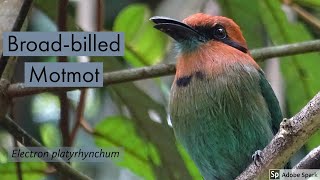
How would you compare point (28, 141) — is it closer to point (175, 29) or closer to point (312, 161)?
point (175, 29)

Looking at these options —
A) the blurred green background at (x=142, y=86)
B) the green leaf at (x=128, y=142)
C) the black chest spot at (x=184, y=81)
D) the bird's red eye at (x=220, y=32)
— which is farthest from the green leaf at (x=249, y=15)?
the green leaf at (x=128, y=142)

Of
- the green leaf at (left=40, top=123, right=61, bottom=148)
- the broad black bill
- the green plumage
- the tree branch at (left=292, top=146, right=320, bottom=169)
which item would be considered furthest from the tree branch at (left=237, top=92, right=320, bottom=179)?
the green leaf at (left=40, top=123, right=61, bottom=148)

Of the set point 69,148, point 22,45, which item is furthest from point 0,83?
point 69,148

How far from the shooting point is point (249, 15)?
162 centimetres

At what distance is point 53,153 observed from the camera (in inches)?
56.0

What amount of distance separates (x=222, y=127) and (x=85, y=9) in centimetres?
41

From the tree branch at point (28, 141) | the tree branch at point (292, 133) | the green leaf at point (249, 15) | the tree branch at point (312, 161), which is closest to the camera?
the tree branch at point (292, 133)

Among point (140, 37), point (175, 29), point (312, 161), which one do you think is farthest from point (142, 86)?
point (312, 161)

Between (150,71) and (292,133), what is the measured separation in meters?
0.45

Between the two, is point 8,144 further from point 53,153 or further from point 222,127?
point 222,127

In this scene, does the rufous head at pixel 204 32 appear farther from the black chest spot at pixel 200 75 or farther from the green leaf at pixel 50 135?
the green leaf at pixel 50 135

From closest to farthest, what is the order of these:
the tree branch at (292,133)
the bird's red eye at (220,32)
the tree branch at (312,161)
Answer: the tree branch at (292,133) < the tree branch at (312,161) < the bird's red eye at (220,32)

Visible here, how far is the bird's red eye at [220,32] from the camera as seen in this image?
1491mm

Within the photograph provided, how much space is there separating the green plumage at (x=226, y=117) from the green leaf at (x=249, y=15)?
6.7 inches
